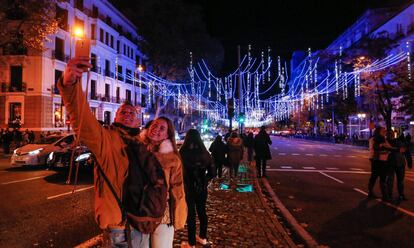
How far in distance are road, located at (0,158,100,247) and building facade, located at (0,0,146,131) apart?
1666 cm

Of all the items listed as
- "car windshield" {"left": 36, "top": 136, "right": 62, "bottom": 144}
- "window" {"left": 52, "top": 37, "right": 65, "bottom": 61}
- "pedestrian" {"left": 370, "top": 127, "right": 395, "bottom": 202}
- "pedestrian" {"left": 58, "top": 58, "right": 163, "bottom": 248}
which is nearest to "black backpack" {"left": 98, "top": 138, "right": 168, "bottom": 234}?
"pedestrian" {"left": 58, "top": 58, "right": 163, "bottom": 248}

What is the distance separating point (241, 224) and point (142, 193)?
13.8 ft

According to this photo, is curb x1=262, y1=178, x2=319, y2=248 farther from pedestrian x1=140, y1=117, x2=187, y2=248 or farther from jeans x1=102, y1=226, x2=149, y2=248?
jeans x1=102, y1=226, x2=149, y2=248

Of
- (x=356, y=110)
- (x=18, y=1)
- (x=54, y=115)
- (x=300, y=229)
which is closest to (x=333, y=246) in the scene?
(x=300, y=229)

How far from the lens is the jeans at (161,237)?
2.91 metres

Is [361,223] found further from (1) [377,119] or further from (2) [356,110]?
(2) [356,110]

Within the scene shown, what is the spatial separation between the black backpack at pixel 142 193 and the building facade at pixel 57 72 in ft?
82.0

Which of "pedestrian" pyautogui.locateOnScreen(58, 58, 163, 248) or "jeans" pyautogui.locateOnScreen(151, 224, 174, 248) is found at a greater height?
"pedestrian" pyautogui.locateOnScreen(58, 58, 163, 248)

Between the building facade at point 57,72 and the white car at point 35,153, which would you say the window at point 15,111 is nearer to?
the building facade at point 57,72

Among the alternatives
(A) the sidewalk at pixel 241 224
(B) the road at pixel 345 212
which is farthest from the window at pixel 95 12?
Result: (A) the sidewalk at pixel 241 224

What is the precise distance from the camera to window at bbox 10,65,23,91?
35.2 metres

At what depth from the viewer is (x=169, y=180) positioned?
10.2 feet

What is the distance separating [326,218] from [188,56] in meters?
38.4

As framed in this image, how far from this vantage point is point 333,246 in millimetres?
5648
